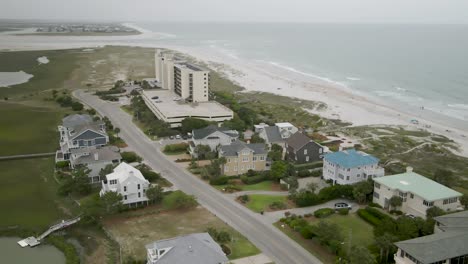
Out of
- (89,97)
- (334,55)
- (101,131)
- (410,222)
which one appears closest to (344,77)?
(334,55)

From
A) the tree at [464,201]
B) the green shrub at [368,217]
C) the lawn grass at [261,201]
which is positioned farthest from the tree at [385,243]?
the lawn grass at [261,201]

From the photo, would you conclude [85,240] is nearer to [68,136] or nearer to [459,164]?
[68,136]

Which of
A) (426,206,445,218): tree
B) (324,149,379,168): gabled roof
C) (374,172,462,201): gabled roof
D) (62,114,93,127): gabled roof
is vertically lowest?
(426,206,445,218): tree

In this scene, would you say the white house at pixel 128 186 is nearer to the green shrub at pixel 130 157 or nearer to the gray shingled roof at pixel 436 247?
the green shrub at pixel 130 157

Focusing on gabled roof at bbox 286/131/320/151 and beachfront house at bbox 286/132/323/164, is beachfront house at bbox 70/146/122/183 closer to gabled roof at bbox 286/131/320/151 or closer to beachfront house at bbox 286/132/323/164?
beachfront house at bbox 286/132/323/164

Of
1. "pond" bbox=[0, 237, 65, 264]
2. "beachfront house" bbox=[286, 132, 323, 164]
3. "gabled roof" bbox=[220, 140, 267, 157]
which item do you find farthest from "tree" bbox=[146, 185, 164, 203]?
"beachfront house" bbox=[286, 132, 323, 164]
